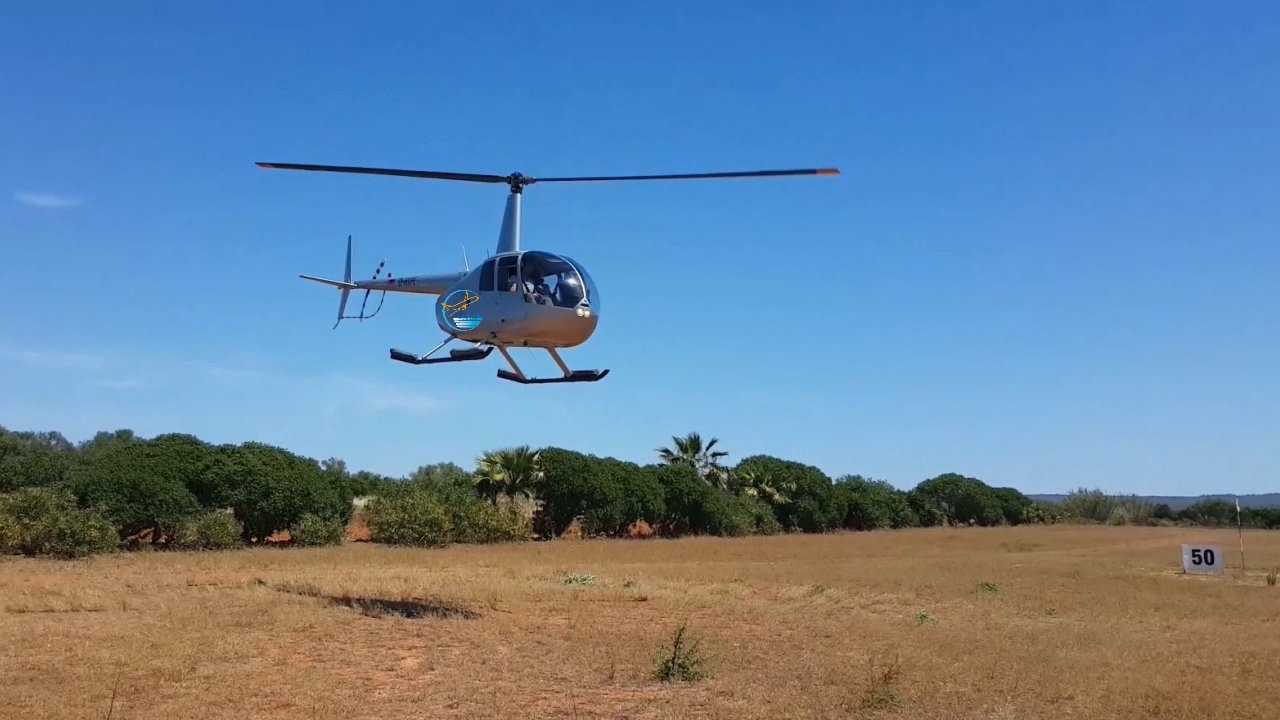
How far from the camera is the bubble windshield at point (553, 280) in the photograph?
14992mm

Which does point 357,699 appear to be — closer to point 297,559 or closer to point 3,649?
point 3,649

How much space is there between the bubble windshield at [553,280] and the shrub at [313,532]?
80.3 ft

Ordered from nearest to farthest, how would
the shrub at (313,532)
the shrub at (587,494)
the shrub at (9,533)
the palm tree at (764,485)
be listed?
1. the shrub at (9,533)
2. the shrub at (313,532)
3. the shrub at (587,494)
4. the palm tree at (764,485)

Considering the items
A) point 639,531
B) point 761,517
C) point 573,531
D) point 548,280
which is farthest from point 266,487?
point 761,517

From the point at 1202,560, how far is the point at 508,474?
1181 inches

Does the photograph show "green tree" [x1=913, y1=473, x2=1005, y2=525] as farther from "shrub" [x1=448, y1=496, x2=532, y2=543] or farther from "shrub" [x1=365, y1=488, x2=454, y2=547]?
"shrub" [x1=365, y1=488, x2=454, y2=547]

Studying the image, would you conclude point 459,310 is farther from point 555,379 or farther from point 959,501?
point 959,501

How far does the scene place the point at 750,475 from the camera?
197 ft

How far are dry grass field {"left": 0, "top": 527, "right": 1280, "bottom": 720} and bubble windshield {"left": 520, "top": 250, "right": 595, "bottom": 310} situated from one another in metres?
5.83

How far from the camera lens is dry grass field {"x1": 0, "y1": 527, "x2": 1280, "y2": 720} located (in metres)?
12.1

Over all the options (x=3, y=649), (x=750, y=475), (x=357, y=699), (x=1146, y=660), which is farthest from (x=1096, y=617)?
(x=750, y=475)

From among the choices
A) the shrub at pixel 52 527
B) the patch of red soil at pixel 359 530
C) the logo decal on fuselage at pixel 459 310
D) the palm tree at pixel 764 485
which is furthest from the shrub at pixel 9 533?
the palm tree at pixel 764 485

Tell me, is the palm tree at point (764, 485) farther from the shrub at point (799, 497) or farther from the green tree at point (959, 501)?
the green tree at point (959, 501)

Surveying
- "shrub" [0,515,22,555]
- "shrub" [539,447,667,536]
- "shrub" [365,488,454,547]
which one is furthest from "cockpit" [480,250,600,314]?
"shrub" [539,447,667,536]
